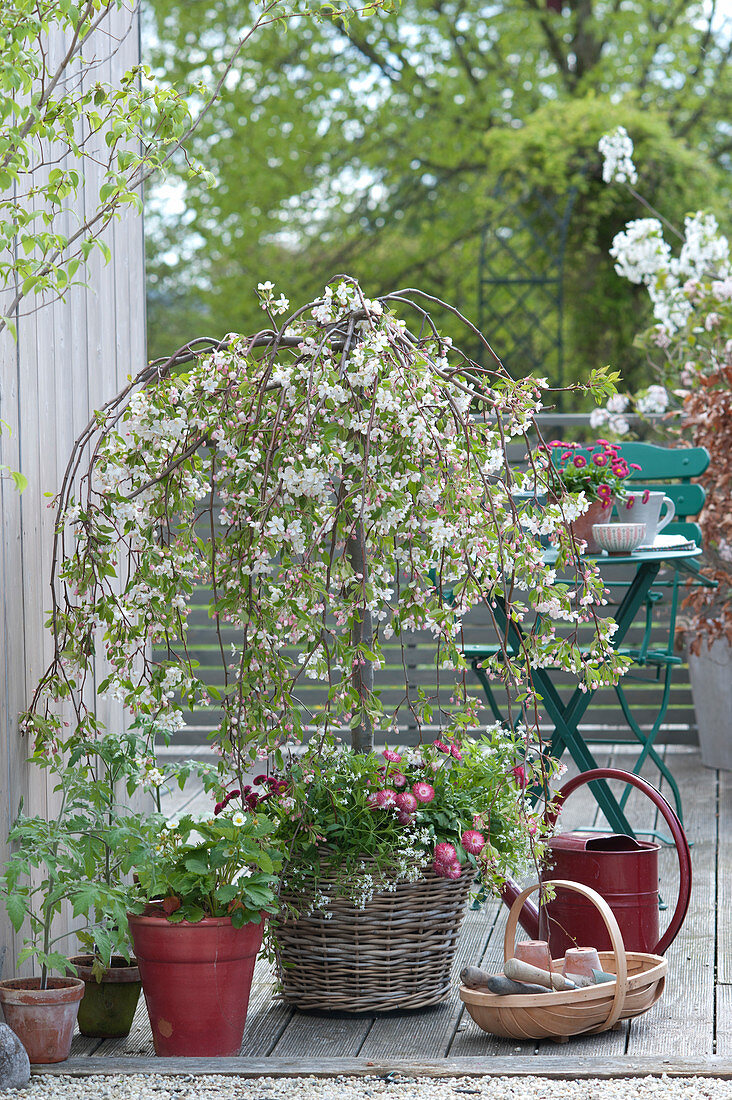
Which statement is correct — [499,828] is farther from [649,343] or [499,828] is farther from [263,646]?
[649,343]

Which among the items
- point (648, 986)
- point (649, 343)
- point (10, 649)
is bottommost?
point (648, 986)

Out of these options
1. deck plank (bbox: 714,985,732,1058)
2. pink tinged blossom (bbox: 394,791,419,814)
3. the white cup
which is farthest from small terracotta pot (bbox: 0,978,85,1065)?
the white cup

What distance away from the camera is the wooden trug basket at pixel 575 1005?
86.7 inches

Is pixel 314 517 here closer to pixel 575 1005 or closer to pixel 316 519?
pixel 316 519

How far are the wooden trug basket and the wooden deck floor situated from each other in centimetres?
4

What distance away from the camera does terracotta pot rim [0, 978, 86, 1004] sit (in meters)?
2.18

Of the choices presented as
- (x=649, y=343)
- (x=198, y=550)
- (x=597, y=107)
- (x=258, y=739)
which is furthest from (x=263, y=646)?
(x=597, y=107)

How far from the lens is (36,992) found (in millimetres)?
2186

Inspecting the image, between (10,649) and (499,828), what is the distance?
985 millimetres

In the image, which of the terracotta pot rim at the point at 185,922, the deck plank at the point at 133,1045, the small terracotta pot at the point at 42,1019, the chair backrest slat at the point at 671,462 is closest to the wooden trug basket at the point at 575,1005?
the terracotta pot rim at the point at 185,922

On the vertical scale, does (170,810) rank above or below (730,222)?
below

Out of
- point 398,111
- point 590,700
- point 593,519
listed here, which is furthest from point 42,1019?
point 398,111

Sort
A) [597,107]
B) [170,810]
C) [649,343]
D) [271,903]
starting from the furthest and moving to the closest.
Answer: [597,107] < [649,343] < [170,810] < [271,903]

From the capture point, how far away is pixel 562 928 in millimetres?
2420
